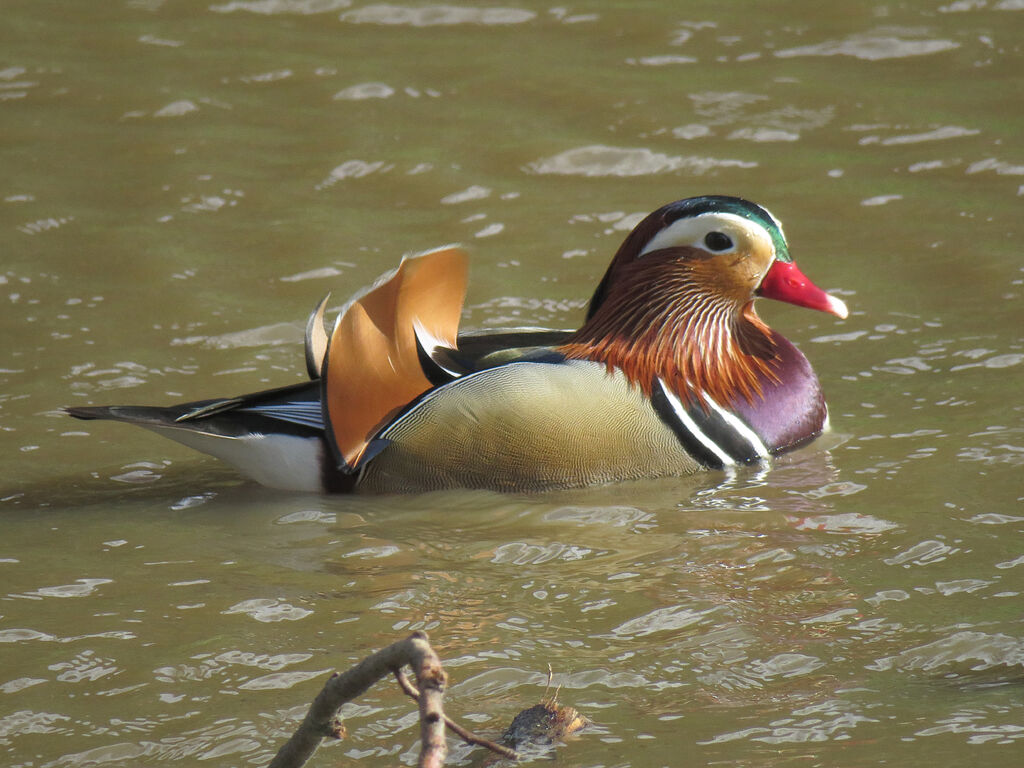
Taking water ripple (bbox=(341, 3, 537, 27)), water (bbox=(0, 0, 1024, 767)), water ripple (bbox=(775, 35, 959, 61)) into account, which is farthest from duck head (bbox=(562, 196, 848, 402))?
water ripple (bbox=(341, 3, 537, 27))

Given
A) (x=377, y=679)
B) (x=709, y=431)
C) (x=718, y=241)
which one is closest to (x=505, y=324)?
(x=718, y=241)

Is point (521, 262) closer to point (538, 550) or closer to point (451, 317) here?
point (451, 317)

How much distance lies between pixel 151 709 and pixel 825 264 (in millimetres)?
4330

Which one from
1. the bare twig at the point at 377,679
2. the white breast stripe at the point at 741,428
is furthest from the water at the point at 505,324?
the bare twig at the point at 377,679

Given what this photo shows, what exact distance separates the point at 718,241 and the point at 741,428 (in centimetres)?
64

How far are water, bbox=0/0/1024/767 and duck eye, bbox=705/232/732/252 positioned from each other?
770 millimetres

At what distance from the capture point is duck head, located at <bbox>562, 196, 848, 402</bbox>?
5.03 metres

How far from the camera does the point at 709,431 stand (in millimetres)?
4977

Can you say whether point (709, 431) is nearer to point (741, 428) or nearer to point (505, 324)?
point (741, 428)

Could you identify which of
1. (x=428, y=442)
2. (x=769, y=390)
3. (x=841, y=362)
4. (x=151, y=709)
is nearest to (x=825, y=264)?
(x=841, y=362)

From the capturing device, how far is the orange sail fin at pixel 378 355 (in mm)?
4672

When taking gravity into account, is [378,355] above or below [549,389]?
above

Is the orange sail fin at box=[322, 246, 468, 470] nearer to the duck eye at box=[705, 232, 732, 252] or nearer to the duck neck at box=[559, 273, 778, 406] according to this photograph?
the duck neck at box=[559, 273, 778, 406]

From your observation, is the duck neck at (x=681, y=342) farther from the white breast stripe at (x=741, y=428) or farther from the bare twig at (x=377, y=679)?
the bare twig at (x=377, y=679)
